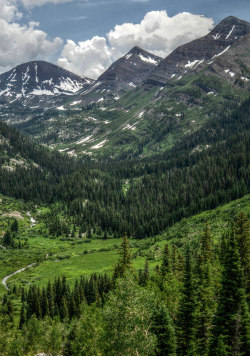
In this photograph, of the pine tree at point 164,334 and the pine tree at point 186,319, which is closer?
the pine tree at point 164,334

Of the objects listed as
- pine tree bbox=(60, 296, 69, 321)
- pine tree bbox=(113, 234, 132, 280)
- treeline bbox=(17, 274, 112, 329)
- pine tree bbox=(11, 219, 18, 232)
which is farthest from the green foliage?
pine tree bbox=(11, 219, 18, 232)

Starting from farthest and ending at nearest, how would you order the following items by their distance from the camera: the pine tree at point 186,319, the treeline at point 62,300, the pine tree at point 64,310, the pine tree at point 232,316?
1. the treeline at point 62,300
2. the pine tree at point 64,310
3. the pine tree at point 186,319
4. the pine tree at point 232,316

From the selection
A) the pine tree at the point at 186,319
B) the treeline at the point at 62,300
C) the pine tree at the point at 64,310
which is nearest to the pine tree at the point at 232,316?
the pine tree at the point at 186,319

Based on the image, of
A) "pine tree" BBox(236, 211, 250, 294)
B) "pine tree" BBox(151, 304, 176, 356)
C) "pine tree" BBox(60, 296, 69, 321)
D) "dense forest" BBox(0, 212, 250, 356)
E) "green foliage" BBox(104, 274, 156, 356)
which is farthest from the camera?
"pine tree" BBox(60, 296, 69, 321)

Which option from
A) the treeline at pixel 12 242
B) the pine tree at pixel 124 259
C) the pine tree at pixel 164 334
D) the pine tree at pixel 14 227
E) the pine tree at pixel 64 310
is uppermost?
the pine tree at pixel 14 227

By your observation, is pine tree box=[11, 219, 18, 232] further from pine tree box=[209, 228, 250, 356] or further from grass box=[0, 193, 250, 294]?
pine tree box=[209, 228, 250, 356]

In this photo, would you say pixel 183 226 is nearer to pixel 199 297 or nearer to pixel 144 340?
pixel 199 297

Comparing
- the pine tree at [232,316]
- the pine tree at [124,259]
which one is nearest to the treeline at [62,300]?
the pine tree at [124,259]

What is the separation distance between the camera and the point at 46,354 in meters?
56.3

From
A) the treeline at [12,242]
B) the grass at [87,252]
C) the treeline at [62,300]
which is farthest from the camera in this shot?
the treeline at [12,242]

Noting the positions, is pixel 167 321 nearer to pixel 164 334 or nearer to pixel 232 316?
pixel 164 334

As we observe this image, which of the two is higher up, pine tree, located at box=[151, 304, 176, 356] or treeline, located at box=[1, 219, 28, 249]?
treeline, located at box=[1, 219, 28, 249]

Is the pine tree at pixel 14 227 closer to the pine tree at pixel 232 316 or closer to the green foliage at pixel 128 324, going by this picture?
the green foliage at pixel 128 324

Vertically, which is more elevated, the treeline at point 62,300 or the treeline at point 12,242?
the treeline at point 12,242
